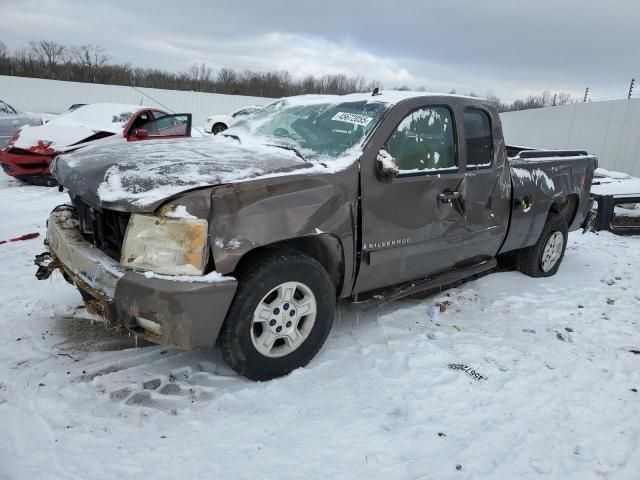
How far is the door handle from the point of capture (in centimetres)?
360

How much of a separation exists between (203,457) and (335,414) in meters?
0.74

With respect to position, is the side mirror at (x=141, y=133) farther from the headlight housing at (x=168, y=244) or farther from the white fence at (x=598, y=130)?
the white fence at (x=598, y=130)

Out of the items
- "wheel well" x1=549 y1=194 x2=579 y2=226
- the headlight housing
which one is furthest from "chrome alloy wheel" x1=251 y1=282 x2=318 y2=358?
"wheel well" x1=549 y1=194 x2=579 y2=226

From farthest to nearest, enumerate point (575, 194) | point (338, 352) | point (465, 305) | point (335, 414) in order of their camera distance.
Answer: point (575, 194) → point (465, 305) → point (338, 352) → point (335, 414)

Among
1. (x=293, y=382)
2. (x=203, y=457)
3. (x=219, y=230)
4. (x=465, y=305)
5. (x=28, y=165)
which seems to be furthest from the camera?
(x=28, y=165)

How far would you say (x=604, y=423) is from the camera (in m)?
2.69

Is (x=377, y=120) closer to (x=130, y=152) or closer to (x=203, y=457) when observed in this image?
(x=130, y=152)

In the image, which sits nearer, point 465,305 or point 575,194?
point 465,305

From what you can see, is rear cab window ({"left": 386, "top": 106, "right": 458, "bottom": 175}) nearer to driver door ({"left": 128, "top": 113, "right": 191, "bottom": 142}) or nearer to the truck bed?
the truck bed

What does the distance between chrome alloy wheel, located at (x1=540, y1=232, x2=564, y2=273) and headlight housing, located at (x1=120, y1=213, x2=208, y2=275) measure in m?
4.00

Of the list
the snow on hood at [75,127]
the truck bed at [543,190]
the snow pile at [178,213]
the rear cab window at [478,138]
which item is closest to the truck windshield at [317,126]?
the rear cab window at [478,138]

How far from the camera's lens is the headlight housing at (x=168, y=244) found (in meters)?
2.43

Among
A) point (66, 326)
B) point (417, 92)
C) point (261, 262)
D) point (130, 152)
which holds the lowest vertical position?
point (66, 326)

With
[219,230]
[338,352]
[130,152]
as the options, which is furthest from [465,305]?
[130,152]
